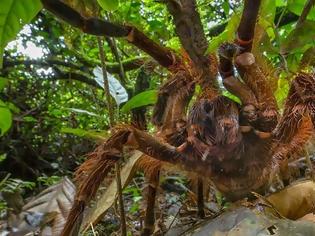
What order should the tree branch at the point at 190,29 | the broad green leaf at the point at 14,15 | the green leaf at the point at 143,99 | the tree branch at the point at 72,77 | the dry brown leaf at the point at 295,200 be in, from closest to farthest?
the broad green leaf at the point at 14,15
the dry brown leaf at the point at 295,200
the tree branch at the point at 190,29
the green leaf at the point at 143,99
the tree branch at the point at 72,77

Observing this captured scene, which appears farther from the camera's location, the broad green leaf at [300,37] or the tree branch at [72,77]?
the tree branch at [72,77]

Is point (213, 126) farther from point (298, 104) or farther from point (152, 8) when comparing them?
point (152, 8)

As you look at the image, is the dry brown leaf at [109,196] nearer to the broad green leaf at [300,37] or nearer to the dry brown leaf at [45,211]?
the dry brown leaf at [45,211]

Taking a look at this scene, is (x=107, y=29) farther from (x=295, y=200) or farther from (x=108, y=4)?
(x=295, y=200)

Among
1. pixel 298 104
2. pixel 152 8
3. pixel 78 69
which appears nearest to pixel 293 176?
pixel 298 104

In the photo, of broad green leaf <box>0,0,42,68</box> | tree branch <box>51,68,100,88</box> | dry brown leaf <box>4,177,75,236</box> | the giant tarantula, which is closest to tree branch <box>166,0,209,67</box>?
the giant tarantula

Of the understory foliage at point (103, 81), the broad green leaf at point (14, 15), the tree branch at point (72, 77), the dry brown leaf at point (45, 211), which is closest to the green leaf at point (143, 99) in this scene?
the understory foliage at point (103, 81)
